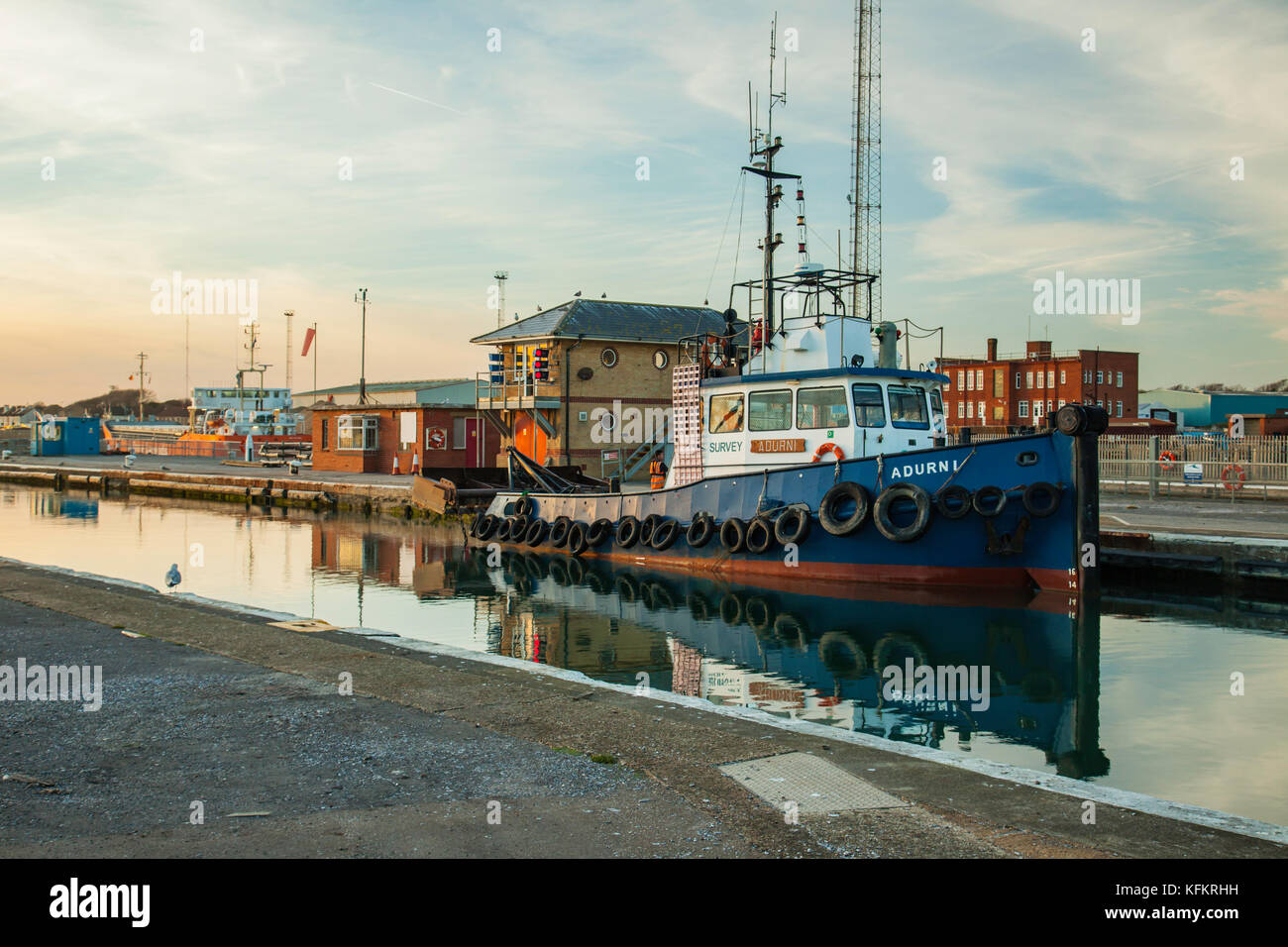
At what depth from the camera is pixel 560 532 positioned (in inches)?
862

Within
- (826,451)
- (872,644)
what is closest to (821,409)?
(826,451)

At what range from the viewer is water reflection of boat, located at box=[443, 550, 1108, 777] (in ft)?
31.8

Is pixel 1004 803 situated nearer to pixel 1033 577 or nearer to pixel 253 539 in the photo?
pixel 1033 577

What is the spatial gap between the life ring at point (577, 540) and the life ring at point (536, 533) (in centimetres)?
109

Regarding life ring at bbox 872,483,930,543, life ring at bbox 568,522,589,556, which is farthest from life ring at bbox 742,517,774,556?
life ring at bbox 568,522,589,556

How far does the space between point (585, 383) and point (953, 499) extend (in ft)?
67.5

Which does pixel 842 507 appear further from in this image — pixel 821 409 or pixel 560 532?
pixel 560 532

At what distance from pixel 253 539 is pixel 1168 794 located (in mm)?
23192

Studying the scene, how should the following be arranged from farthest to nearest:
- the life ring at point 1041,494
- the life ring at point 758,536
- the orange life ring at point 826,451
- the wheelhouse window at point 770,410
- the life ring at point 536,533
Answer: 1. the life ring at point 536,533
2. the wheelhouse window at point 770,410
3. the life ring at point 758,536
4. the orange life ring at point 826,451
5. the life ring at point 1041,494

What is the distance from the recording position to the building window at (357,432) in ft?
138

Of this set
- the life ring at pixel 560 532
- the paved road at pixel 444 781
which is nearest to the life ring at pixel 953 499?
the life ring at pixel 560 532

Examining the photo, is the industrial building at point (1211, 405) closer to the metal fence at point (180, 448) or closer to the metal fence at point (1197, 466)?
the metal fence at point (1197, 466)

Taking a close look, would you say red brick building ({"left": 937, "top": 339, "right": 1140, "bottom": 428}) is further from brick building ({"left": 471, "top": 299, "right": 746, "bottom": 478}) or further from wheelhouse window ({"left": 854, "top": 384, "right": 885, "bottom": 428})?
wheelhouse window ({"left": 854, "top": 384, "right": 885, "bottom": 428})

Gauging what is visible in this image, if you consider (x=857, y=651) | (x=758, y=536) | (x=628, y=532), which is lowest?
(x=857, y=651)
